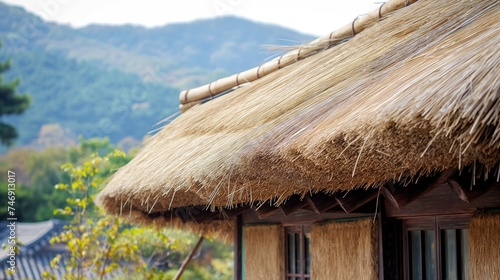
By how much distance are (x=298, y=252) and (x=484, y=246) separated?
2.30 metres

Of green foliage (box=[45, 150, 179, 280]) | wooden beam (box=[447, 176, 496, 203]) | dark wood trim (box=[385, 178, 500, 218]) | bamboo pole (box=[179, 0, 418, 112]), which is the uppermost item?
bamboo pole (box=[179, 0, 418, 112])

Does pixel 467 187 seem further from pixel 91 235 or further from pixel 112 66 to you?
pixel 112 66

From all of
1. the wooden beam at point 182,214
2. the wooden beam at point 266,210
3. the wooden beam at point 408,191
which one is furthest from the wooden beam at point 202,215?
the wooden beam at point 408,191

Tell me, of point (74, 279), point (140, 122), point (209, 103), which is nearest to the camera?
point (209, 103)

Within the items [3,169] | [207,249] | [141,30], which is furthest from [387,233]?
[141,30]

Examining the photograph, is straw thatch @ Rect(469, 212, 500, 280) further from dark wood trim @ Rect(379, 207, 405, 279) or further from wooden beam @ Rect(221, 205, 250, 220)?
Result: wooden beam @ Rect(221, 205, 250, 220)

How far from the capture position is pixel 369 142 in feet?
11.2

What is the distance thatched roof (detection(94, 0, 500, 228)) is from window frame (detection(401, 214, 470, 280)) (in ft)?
1.50

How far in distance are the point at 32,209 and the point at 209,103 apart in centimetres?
3092

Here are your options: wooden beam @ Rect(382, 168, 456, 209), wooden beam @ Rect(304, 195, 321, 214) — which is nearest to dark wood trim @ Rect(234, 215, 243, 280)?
wooden beam @ Rect(304, 195, 321, 214)

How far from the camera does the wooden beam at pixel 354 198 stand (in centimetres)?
465

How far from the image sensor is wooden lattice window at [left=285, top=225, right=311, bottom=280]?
5.95 meters

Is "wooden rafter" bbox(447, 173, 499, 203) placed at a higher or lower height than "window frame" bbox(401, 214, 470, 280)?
higher

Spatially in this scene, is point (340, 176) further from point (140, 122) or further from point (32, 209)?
point (140, 122)
